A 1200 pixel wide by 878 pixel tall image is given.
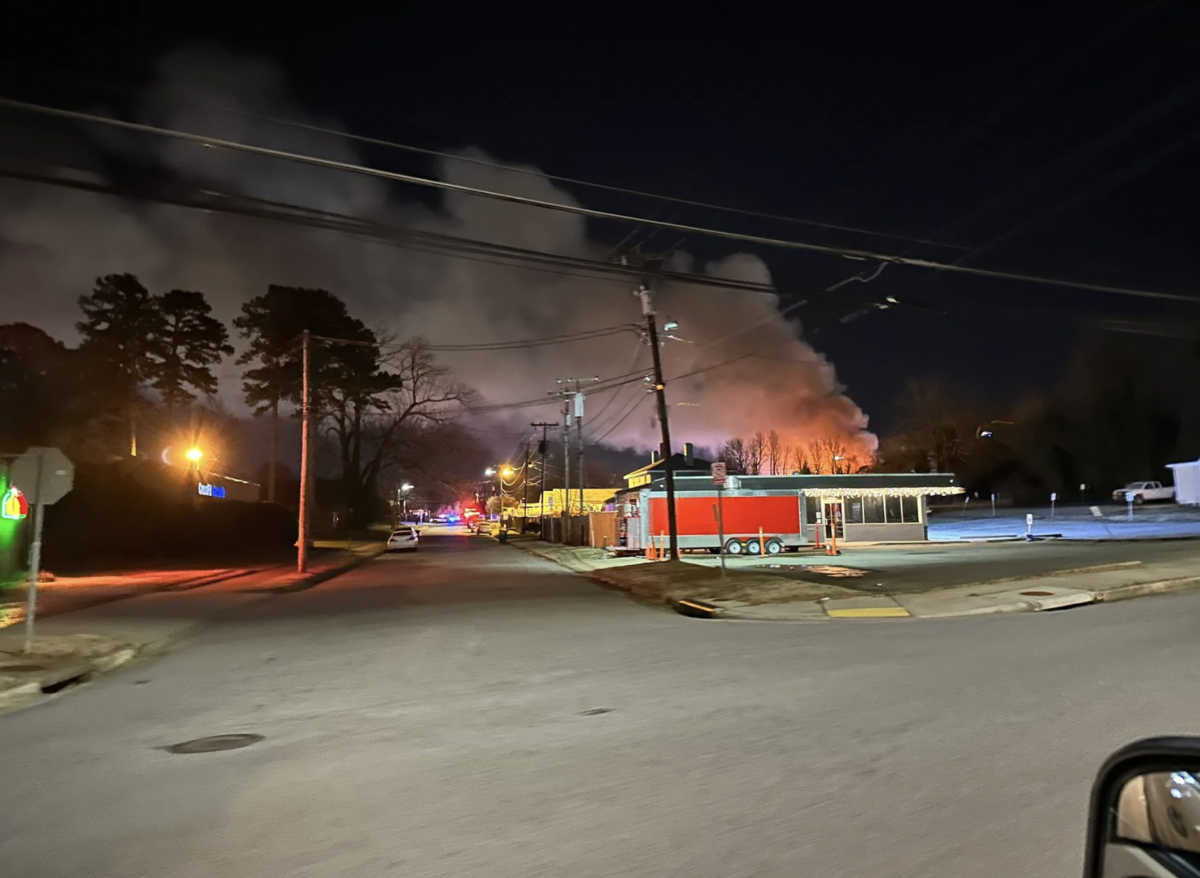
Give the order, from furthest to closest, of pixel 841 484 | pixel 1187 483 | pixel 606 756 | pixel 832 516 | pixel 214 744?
pixel 1187 483
pixel 832 516
pixel 841 484
pixel 214 744
pixel 606 756

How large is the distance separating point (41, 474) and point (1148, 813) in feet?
43.3

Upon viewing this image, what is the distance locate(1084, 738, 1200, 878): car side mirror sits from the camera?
1.85 metres

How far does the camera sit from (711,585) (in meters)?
20.9

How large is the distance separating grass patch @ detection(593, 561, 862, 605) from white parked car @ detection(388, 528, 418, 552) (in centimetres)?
2594

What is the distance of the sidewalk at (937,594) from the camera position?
1529 centimetres

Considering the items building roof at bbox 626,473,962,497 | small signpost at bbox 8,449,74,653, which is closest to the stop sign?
small signpost at bbox 8,449,74,653

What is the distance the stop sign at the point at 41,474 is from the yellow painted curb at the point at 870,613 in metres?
12.5

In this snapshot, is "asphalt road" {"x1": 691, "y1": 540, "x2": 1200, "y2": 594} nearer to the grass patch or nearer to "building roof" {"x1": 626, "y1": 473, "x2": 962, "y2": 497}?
the grass patch

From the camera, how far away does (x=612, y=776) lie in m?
6.03

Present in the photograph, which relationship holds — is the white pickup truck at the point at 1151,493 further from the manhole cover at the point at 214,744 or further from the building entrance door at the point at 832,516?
the manhole cover at the point at 214,744

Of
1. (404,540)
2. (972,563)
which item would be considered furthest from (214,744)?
(404,540)

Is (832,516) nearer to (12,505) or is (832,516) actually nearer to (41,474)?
(12,505)

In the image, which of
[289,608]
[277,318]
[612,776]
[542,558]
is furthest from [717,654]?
[277,318]

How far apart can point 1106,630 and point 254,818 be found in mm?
11441
